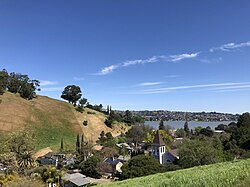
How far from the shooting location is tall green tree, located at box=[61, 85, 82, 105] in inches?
4377

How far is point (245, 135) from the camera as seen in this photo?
54.4 m

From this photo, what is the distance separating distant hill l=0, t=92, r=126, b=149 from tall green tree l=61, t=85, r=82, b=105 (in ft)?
17.9

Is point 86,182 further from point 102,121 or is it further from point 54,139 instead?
point 102,121

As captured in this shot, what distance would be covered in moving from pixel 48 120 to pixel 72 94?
2710cm

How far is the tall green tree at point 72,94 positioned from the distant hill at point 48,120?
17.9 feet

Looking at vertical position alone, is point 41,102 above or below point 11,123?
above

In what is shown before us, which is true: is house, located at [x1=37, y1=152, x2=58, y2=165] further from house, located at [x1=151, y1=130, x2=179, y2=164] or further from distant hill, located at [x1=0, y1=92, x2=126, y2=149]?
house, located at [x1=151, y1=130, x2=179, y2=164]

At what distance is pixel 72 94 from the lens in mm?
110812

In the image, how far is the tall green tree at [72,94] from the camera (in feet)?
365

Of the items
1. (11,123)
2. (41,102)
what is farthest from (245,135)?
(41,102)

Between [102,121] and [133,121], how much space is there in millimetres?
19743

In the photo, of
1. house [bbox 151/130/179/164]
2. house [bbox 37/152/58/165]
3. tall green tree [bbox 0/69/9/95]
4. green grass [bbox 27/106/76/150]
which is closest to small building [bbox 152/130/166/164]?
house [bbox 151/130/179/164]

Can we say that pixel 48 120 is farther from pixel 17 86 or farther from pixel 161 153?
pixel 161 153

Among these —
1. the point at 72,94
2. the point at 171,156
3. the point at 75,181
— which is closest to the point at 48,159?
the point at 75,181
